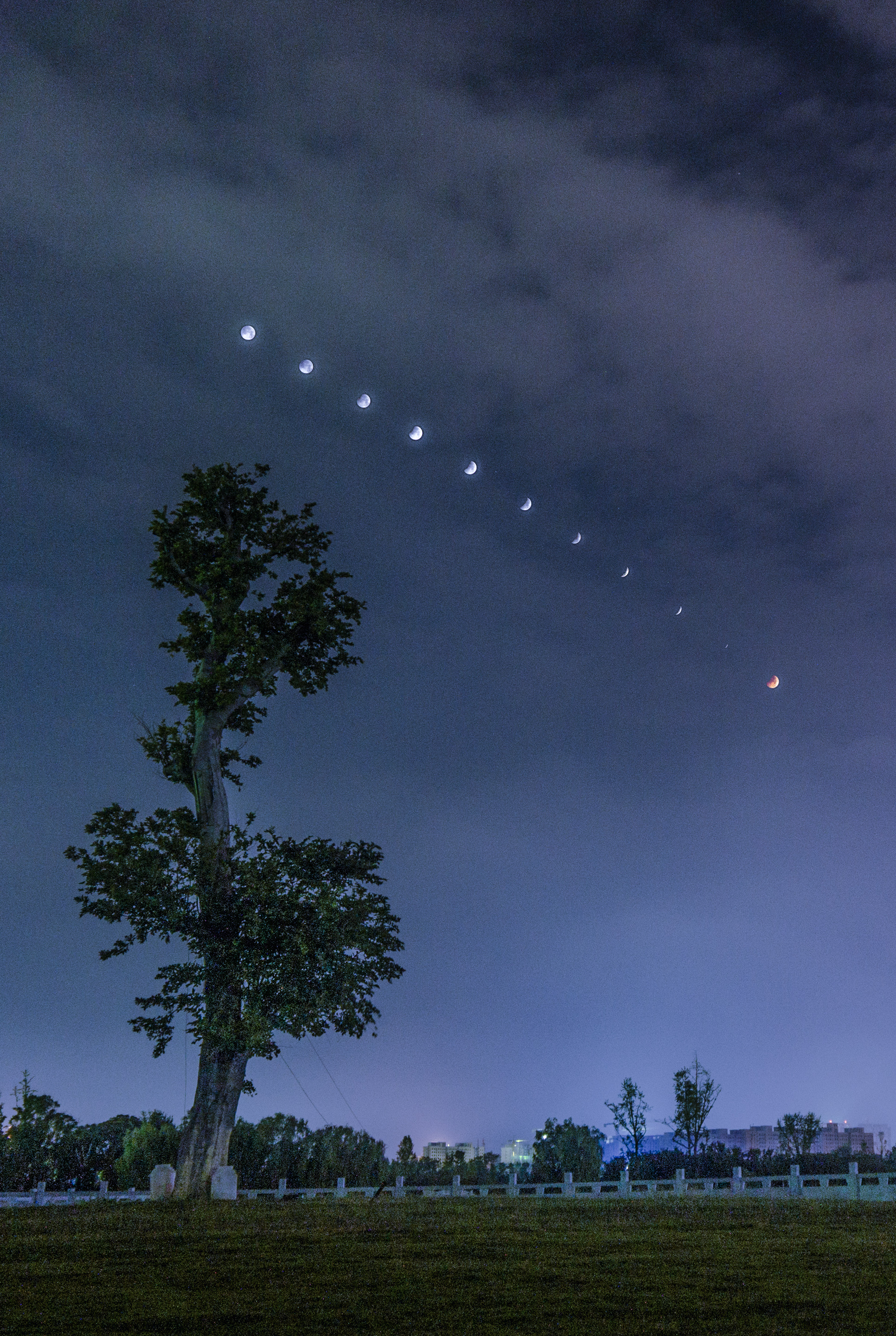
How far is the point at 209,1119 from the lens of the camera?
100ft

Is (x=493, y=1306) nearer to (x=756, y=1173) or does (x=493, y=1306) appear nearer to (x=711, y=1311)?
(x=711, y=1311)

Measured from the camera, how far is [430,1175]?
50938 mm

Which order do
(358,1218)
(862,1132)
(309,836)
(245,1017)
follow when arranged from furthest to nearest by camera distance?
(862,1132) → (309,836) → (245,1017) → (358,1218)

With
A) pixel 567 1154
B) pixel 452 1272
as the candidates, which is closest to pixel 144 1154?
pixel 567 1154

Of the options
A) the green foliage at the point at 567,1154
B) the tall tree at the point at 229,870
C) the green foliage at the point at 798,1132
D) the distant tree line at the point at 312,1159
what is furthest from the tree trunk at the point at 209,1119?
the green foliage at the point at 798,1132

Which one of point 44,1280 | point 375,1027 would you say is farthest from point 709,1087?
point 44,1280

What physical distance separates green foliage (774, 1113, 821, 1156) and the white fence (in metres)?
29.1

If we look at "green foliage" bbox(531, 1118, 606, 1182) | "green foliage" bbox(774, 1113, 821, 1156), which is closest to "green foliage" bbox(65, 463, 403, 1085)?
"green foliage" bbox(531, 1118, 606, 1182)

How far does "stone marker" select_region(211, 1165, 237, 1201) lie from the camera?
1123 inches

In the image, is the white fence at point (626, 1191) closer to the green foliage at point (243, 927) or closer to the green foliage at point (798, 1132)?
the green foliage at point (243, 927)

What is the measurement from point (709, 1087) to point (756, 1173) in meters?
19.9

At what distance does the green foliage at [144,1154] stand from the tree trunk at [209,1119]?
61.8ft

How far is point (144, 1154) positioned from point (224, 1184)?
24.4 metres

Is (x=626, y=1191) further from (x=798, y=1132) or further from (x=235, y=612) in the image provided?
(x=798, y=1132)
